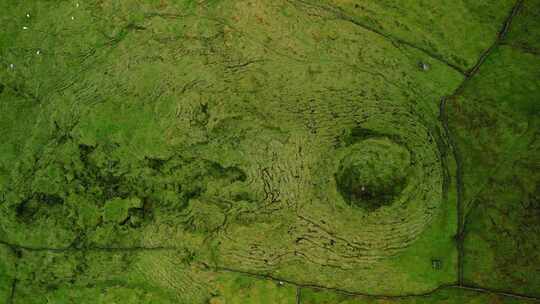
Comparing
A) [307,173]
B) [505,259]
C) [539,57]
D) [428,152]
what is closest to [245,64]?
[307,173]

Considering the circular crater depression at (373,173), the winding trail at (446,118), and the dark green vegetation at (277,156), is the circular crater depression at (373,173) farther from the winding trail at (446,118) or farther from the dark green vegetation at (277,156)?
the winding trail at (446,118)

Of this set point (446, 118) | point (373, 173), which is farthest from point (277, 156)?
point (446, 118)

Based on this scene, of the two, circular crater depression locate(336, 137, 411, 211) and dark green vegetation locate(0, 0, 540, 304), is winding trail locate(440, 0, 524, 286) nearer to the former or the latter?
dark green vegetation locate(0, 0, 540, 304)

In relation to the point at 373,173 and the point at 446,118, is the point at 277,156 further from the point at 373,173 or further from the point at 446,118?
the point at 446,118

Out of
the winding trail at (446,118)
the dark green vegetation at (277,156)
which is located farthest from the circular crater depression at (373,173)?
the winding trail at (446,118)

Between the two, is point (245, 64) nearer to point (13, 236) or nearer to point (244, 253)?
point (244, 253)
